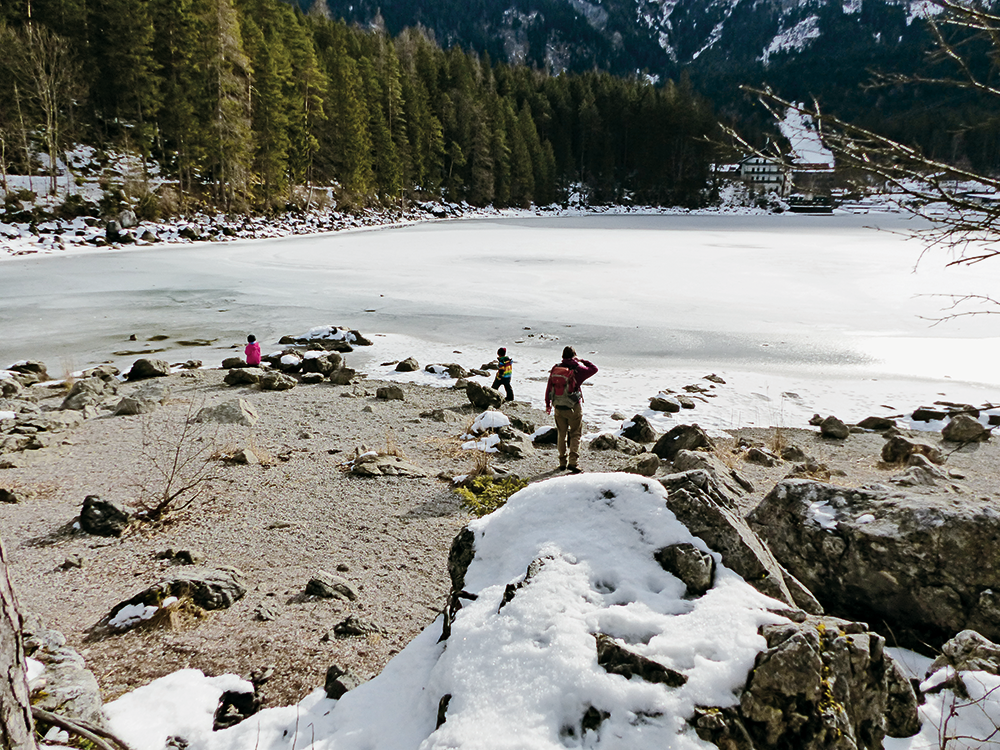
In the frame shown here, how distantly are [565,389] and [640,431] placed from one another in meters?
2.51

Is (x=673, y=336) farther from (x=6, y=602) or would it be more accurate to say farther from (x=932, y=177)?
(x=6, y=602)

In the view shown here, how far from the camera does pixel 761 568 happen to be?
3.09 metres

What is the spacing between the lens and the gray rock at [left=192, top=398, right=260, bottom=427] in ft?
31.5

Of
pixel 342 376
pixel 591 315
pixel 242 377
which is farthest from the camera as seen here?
pixel 591 315

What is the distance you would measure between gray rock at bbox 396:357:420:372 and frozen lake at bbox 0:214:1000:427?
557mm

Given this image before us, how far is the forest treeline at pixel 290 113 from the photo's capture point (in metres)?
43.9

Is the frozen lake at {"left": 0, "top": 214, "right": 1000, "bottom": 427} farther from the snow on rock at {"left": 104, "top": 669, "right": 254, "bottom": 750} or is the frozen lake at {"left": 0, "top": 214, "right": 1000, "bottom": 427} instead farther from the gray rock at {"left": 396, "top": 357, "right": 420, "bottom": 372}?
the snow on rock at {"left": 104, "top": 669, "right": 254, "bottom": 750}

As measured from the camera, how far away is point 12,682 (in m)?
1.48

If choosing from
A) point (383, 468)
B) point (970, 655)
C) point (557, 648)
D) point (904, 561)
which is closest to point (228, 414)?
point (383, 468)

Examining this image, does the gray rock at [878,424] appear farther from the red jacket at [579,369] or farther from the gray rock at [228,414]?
the gray rock at [228,414]

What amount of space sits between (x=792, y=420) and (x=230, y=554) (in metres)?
9.92

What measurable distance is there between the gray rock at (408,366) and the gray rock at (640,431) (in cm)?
599

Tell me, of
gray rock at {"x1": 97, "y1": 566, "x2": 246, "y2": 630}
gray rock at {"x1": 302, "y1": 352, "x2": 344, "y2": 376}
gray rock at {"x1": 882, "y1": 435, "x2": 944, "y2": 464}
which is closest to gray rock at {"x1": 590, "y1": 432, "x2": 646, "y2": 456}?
gray rock at {"x1": 882, "y1": 435, "x2": 944, "y2": 464}

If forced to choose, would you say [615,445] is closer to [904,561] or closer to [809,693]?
[904,561]
